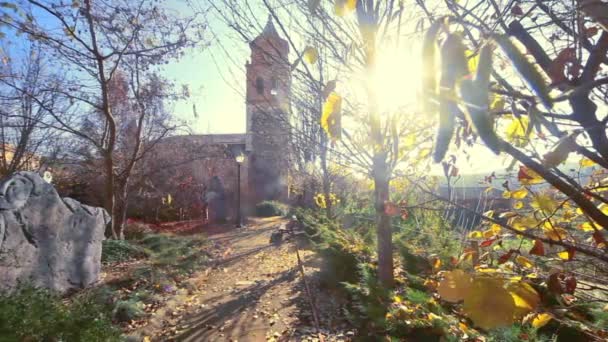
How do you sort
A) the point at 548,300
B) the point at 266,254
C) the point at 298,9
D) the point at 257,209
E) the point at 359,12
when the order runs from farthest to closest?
the point at 257,209
the point at 266,254
the point at 298,9
the point at 359,12
the point at 548,300

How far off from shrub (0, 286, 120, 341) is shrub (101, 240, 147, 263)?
173 inches

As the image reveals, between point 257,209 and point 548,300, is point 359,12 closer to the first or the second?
point 548,300

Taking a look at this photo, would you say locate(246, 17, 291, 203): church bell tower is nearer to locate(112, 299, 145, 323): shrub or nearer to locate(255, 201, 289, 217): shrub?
locate(112, 299, 145, 323): shrub

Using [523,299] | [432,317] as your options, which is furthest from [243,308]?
[523,299]

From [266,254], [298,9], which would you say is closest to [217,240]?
[266,254]

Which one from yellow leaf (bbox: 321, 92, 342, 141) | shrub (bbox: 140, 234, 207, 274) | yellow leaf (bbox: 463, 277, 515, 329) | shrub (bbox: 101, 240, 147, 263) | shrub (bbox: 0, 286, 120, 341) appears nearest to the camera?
yellow leaf (bbox: 463, 277, 515, 329)

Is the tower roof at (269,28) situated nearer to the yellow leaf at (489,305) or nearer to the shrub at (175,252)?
the yellow leaf at (489,305)

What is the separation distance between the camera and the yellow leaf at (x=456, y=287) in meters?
0.87

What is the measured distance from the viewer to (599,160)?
101 cm

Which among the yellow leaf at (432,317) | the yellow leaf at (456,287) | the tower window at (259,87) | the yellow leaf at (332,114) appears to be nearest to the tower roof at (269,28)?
the tower window at (259,87)

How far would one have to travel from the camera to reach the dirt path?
4461 millimetres

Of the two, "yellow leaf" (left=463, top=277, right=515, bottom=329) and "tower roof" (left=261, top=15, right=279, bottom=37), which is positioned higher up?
"tower roof" (left=261, top=15, right=279, bottom=37)

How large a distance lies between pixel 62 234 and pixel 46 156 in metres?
8.70

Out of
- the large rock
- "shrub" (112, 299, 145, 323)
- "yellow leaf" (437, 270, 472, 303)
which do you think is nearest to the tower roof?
"yellow leaf" (437, 270, 472, 303)
